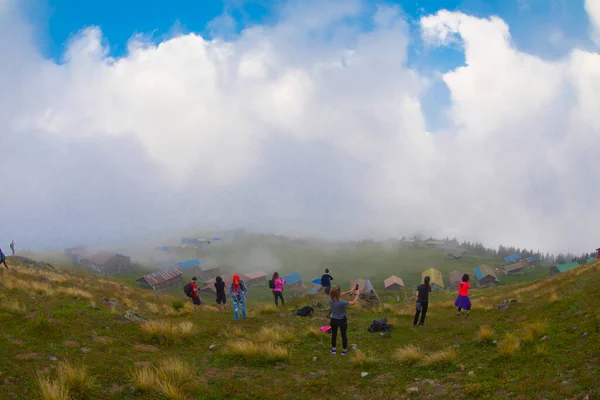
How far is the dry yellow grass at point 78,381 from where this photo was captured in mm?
7848

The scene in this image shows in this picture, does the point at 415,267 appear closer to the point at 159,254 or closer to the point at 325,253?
the point at 325,253

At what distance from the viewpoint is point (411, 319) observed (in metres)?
19.3

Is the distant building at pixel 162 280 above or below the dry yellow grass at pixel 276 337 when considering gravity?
below

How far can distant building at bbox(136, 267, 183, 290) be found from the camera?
79500 mm

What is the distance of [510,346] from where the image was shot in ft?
33.5

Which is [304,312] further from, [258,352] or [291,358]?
[258,352]

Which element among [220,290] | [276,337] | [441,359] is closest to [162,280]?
[220,290]

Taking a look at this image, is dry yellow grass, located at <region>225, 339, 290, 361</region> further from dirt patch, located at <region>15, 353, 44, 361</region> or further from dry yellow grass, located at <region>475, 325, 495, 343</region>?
dry yellow grass, located at <region>475, 325, 495, 343</region>

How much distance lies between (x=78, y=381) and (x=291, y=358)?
6.48 m

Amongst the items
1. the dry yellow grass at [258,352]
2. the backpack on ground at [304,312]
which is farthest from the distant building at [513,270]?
the dry yellow grass at [258,352]

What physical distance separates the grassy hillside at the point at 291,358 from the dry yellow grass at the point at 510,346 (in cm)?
4

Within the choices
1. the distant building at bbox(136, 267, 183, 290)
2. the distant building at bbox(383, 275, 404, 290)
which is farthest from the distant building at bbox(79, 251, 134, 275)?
the distant building at bbox(383, 275, 404, 290)

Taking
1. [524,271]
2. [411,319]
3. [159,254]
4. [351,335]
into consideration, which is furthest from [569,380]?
[159,254]

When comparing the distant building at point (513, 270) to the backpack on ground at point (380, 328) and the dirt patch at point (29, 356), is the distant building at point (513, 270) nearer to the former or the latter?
the backpack on ground at point (380, 328)
